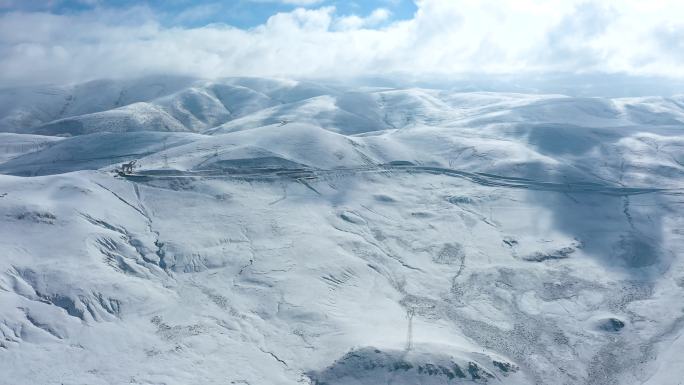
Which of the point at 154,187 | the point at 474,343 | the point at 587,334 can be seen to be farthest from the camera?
the point at 154,187

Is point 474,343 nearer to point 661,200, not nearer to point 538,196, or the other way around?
point 538,196

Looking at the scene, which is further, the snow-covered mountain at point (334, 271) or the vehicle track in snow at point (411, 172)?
the vehicle track in snow at point (411, 172)

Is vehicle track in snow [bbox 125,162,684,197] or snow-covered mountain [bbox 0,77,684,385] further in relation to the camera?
vehicle track in snow [bbox 125,162,684,197]

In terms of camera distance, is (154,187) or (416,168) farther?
(416,168)

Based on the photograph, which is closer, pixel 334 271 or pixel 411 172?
pixel 334 271

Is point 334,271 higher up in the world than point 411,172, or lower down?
lower down

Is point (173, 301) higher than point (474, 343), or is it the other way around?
point (173, 301)

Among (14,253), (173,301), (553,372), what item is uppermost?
(14,253)

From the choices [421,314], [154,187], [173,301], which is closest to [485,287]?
[421,314]
